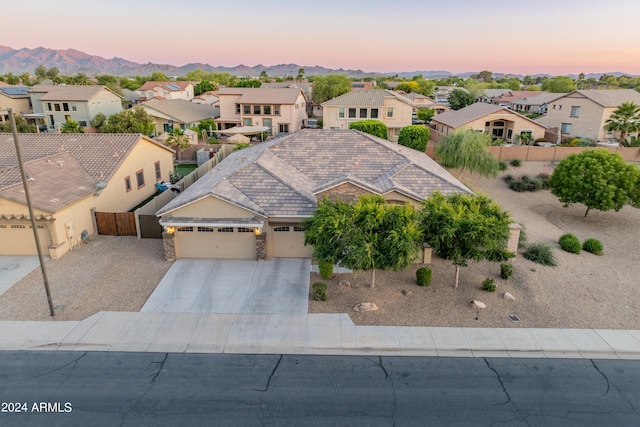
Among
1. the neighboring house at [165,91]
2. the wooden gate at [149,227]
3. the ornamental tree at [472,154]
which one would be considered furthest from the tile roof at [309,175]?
the neighboring house at [165,91]

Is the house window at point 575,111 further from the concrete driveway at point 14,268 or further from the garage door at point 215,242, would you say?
the concrete driveway at point 14,268

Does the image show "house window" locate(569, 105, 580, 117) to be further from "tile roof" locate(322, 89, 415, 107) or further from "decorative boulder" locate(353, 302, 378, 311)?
"decorative boulder" locate(353, 302, 378, 311)

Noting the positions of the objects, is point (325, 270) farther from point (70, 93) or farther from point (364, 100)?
point (70, 93)

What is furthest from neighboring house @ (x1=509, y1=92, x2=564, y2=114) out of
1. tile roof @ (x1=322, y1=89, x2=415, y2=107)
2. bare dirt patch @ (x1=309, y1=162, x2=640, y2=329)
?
bare dirt patch @ (x1=309, y1=162, x2=640, y2=329)

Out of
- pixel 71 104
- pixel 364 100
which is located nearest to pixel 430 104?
pixel 364 100

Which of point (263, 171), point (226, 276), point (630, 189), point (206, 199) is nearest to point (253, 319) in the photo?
point (226, 276)
